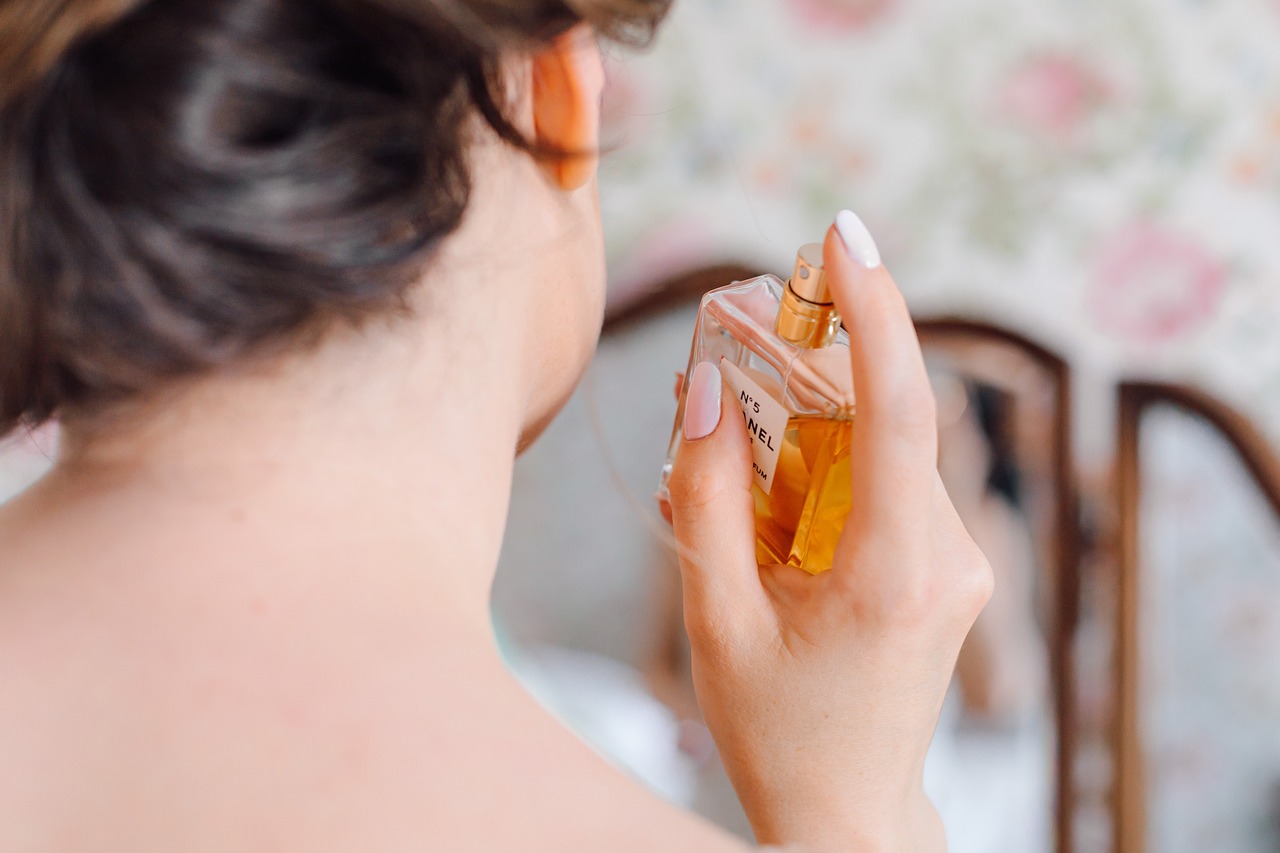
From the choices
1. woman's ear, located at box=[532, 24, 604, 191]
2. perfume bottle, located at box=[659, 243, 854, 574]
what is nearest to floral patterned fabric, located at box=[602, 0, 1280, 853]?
perfume bottle, located at box=[659, 243, 854, 574]

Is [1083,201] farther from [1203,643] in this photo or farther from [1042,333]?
[1203,643]

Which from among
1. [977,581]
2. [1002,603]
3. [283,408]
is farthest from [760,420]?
[1002,603]

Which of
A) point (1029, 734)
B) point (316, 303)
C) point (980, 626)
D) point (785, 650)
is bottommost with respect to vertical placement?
point (1029, 734)

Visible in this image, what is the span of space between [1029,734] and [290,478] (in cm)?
94

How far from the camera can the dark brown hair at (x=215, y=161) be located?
25 cm

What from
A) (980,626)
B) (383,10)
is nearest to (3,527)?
(383,10)

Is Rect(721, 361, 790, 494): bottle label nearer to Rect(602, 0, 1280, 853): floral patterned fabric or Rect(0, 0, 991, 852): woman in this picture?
Rect(0, 0, 991, 852): woman

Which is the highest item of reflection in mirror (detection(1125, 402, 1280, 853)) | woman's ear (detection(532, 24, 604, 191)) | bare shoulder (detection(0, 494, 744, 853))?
woman's ear (detection(532, 24, 604, 191))

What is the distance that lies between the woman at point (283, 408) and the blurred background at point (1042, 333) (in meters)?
0.61

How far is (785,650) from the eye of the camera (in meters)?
0.46

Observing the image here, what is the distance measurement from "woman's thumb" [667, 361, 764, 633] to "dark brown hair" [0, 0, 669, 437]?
0.73 feet

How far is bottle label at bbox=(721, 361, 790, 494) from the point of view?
450mm

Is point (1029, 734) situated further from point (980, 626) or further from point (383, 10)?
point (383, 10)

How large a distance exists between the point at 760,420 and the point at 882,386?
0.08m
